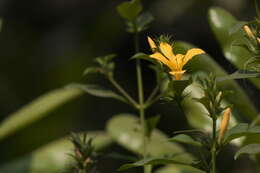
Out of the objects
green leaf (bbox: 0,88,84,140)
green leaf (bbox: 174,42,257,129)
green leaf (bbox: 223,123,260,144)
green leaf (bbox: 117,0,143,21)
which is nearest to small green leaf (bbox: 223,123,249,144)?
green leaf (bbox: 223,123,260,144)

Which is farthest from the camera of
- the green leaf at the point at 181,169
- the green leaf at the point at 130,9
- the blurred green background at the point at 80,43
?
the blurred green background at the point at 80,43

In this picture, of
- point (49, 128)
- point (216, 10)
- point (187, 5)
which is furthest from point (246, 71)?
point (187, 5)

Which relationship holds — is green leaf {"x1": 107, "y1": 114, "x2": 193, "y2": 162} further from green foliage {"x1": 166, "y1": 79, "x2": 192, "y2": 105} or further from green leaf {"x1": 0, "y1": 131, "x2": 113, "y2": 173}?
green foliage {"x1": 166, "y1": 79, "x2": 192, "y2": 105}

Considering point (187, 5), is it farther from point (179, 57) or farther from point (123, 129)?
point (179, 57)

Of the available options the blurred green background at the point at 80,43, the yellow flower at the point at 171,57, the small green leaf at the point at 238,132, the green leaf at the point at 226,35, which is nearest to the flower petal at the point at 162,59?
the yellow flower at the point at 171,57

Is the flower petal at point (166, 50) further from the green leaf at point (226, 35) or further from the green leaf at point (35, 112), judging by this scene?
the green leaf at point (35, 112)

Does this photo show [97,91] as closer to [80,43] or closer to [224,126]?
[224,126]
